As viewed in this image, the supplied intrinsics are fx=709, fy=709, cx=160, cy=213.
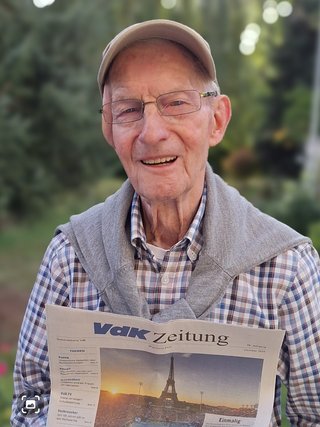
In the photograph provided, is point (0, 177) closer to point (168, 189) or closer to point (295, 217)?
point (295, 217)

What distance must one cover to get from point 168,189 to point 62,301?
0.42 m

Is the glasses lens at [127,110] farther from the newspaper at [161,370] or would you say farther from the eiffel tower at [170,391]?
the eiffel tower at [170,391]

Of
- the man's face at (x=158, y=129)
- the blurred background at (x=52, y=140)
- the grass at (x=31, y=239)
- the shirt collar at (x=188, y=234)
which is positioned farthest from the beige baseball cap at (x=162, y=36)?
the grass at (x=31, y=239)

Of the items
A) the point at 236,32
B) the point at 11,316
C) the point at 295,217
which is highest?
the point at 236,32

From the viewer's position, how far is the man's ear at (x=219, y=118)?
172 cm

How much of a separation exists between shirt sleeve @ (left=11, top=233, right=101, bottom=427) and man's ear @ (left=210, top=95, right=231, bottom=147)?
0.46 meters

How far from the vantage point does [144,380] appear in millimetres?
1619

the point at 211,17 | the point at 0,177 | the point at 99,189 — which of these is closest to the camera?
the point at 0,177

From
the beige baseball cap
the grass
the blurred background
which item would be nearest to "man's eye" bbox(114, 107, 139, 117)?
the beige baseball cap

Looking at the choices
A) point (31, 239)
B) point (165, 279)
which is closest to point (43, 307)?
point (165, 279)

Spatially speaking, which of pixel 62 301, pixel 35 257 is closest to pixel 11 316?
pixel 35 257

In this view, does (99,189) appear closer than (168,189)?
No

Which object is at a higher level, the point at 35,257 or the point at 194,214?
the point at 194,214

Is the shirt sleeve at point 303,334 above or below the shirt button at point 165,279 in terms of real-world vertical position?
below
